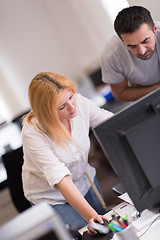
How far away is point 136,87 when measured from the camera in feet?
7.43

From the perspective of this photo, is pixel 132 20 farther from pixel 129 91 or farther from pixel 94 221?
pixel 94 221

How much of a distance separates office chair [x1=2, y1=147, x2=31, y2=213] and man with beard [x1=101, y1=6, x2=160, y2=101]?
2.44 ft

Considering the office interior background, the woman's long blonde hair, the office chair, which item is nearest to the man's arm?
the woman's long blonde hair

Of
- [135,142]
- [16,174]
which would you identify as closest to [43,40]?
[16,174]

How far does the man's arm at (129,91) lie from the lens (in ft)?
7.18

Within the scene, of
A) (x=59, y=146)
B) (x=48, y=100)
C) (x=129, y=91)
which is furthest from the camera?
(x=129, y=91)

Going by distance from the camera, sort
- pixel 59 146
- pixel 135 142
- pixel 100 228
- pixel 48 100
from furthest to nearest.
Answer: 1. pixel 59 146
2. pixel 48 100
3. pixel 100 228
4. pixel 135 142

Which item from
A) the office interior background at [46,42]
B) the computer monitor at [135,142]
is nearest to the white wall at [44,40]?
the office interior background at [46,42]

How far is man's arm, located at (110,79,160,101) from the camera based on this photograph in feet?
7.18

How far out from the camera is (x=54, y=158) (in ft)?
5.39

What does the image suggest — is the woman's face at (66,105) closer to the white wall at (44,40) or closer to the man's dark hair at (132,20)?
the man's dark hair at (132,20)

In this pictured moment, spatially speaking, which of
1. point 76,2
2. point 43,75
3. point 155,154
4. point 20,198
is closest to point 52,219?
point 155,154

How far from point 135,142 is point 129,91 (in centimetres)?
107

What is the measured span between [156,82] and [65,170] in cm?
94
